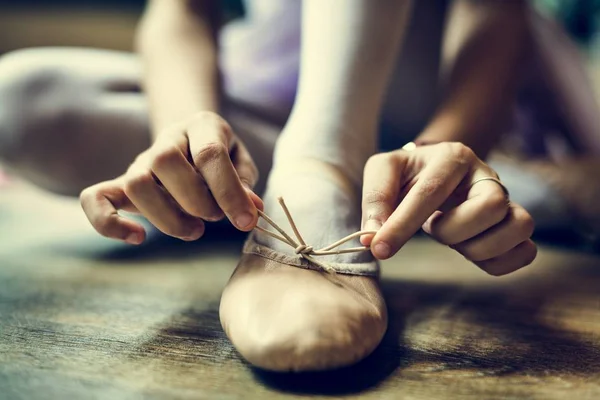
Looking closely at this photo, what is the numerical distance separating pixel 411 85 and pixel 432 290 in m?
0.28

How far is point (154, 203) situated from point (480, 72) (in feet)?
1.25

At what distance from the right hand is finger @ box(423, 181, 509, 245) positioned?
134mm

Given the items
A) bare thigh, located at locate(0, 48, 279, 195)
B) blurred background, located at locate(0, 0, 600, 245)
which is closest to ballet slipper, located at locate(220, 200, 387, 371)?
bare thigh, located at locate(0, 48, 279, 195)

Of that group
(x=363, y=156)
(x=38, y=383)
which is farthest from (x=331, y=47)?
(x=38, y=383)

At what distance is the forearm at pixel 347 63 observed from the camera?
49 centimetres

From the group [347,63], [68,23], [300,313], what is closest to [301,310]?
[300,313]

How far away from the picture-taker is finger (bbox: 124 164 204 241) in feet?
1.33

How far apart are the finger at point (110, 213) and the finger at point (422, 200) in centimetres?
18

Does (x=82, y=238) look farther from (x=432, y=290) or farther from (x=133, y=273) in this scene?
(x=432, y=290)

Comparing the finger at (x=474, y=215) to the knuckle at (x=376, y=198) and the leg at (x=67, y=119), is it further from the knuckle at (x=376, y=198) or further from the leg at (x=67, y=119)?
the leg at (x=67, y=119)

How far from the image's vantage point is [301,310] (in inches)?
13.5

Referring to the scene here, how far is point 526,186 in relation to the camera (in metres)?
0.80

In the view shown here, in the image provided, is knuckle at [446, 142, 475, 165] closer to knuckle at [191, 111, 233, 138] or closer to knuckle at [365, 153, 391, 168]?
knuckle at [365, 153, 391, 168]

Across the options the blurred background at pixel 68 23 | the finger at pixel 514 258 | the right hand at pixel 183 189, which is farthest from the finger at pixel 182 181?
the blurred background at pixel 68 23
